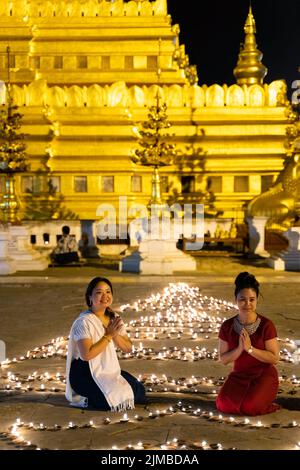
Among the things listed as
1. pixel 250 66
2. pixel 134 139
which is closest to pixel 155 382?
pixel 134 139

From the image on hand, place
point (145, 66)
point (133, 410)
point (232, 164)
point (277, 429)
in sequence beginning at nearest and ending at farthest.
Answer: point (277, 429) → point (133, 410) → point (232, 164) → point (145, 66)

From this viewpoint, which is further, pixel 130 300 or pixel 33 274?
pixel 33 274

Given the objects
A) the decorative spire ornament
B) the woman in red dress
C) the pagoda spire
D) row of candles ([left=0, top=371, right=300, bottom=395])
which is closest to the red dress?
the woman in red dress

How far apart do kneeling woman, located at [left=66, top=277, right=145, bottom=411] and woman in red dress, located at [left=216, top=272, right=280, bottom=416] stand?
758mm

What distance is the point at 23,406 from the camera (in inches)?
258

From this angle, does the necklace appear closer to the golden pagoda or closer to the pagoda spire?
the golden pagoda

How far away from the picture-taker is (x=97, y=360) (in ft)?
21.0

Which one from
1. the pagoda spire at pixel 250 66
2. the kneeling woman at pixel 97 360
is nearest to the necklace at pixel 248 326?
the kneeling woman at pixel 97 360

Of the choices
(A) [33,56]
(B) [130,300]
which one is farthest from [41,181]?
(B) [130,300]

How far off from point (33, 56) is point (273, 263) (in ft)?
35.8

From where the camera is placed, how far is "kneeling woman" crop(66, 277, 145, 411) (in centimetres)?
633

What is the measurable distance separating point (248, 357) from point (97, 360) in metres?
1.11

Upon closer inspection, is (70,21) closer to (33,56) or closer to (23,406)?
(33,56)

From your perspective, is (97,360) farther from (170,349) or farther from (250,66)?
(250,66)
